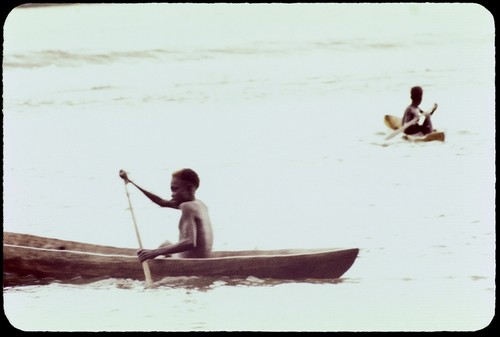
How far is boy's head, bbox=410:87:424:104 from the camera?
4.58 m

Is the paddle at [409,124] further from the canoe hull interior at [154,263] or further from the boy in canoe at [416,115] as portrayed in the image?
the canoe hull interior at [154,263]

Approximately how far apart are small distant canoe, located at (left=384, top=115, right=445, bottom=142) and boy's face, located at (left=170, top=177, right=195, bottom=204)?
783mm

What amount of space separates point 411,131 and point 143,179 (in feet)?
3.34

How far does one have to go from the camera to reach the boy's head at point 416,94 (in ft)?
15.0

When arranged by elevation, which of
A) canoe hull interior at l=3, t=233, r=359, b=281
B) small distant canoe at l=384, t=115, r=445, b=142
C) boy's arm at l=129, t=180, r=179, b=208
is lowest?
canoe hull interior at l=3, t=233, r=359, b=281

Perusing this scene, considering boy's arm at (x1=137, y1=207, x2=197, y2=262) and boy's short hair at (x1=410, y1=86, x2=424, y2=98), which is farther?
boy's short hair at (x1=410, y1=86, x2=424, y2=98)

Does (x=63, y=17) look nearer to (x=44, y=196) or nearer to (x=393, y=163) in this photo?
(x=44, y=196)

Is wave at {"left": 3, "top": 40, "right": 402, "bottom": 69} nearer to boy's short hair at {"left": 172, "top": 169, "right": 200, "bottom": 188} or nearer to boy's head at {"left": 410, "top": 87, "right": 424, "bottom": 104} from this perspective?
boy's head at {"left": 410, "top": 87, "right": 424, "bottom": 104}

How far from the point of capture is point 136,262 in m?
4.50

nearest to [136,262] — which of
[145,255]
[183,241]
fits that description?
[145,255]

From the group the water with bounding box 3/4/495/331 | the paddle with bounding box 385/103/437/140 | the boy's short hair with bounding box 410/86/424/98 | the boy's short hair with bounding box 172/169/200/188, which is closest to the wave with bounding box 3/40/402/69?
the water with bounding box 3/4/495/331

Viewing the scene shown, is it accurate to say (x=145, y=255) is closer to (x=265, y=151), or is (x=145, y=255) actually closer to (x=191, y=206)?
(x=191, y=206)

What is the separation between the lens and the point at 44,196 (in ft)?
14.9

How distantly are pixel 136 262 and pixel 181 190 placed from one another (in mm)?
313
